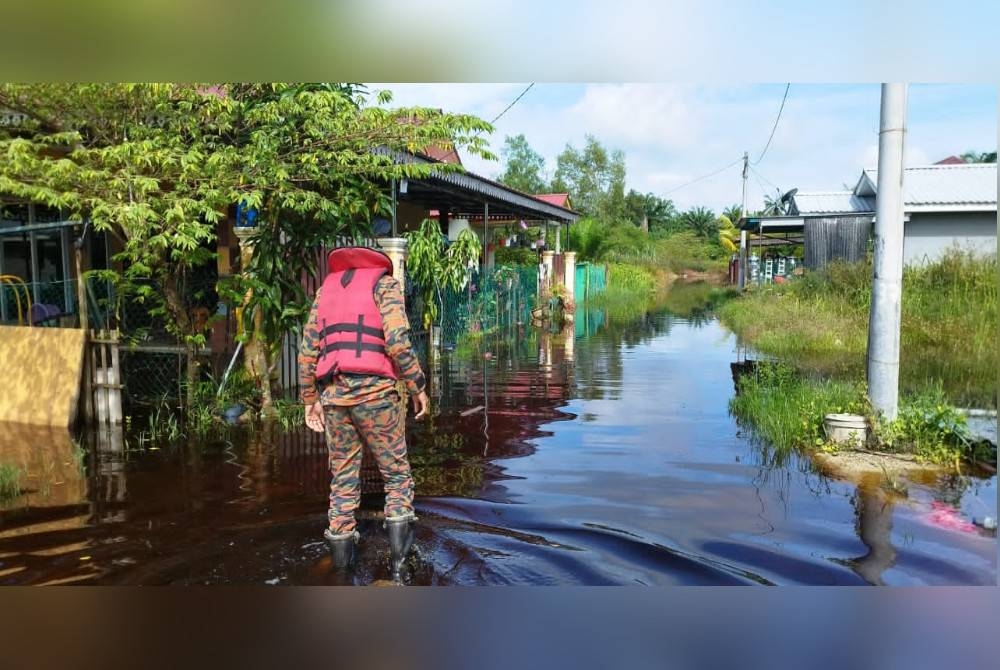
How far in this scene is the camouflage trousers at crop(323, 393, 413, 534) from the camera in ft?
13.5

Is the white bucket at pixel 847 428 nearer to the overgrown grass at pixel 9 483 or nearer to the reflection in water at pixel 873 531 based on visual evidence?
the reflection in water at pixel 873 531

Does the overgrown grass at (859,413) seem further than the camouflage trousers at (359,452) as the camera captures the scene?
Yes

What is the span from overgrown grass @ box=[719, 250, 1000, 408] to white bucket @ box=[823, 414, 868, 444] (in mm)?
929

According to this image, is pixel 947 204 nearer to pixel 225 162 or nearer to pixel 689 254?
pixel 225 162

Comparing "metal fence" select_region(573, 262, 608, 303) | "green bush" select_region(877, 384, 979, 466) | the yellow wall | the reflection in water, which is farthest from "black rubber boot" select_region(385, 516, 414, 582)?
"metal fence" select_region(573, 262, 608, 303)

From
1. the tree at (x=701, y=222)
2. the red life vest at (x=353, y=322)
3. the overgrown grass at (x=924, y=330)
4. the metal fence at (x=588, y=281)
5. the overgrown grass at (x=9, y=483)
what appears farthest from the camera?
the tree at (x=701, y=222)

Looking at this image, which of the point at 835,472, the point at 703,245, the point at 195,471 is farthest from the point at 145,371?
the point at 703,245

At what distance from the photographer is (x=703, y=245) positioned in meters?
38.4

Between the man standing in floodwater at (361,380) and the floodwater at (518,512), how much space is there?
291mm

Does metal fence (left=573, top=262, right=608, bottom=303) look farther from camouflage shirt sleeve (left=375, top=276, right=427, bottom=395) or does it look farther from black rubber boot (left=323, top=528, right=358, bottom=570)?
black rubber boot (left=323, top=528, right=358, bottom=570)

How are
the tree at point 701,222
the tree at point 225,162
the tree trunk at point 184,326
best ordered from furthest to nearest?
the tree at point 701,222
the tree trunk at point 184,326
the tree at point 225,162

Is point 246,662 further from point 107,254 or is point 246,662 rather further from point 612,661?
point 107,254

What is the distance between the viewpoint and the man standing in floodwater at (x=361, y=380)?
4062 millimetres

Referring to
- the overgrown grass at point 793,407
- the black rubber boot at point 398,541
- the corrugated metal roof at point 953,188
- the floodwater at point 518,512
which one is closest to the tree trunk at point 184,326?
the floodwater at point 518,512
